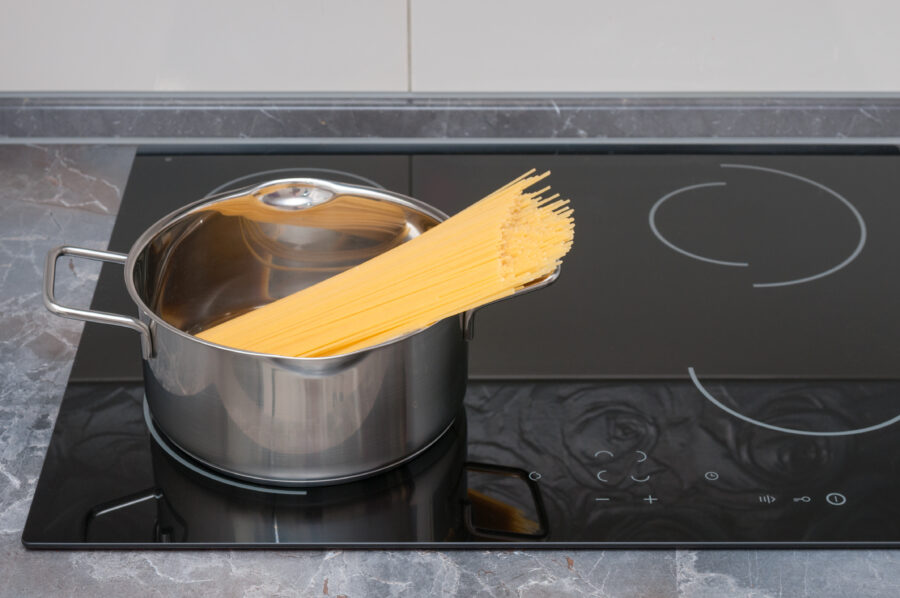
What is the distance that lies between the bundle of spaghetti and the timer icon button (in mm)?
233

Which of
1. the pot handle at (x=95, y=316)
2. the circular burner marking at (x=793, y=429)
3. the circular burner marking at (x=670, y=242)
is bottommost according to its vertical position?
the circular burner marking at (x=793, y=429)

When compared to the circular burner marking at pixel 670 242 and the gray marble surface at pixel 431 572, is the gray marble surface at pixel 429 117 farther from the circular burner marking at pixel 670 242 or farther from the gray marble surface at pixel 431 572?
the gray marble surface at pixel 431 572

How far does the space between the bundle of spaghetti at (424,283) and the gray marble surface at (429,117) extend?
1.32 ft

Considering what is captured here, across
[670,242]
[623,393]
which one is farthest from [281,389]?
[670,242]

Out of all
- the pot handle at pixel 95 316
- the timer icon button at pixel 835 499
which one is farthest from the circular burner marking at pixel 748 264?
the pot handle at pixel 95 316

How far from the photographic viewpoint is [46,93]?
999 millimetres

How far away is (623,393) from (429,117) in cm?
43

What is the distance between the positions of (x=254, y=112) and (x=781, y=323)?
0.57 metres

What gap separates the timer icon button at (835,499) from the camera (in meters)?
0.61

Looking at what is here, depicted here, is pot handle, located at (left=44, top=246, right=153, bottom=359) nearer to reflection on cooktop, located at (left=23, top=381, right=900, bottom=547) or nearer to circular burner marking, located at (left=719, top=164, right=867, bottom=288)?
reflection on cooktop, located at (left=23, top=381, right=900, bottom=547)

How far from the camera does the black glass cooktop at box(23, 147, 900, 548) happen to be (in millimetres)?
591
